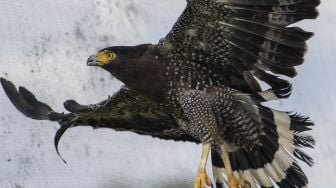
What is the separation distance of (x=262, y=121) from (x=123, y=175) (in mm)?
2665

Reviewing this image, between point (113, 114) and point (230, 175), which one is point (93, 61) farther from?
point (230, 175)

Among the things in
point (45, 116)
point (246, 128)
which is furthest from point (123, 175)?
point (246, 128)

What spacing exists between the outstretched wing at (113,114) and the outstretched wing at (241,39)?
0.63m

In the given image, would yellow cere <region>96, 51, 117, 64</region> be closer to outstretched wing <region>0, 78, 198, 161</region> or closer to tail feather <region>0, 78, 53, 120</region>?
outstretched wing <region>0, 78, 198, 161</region>

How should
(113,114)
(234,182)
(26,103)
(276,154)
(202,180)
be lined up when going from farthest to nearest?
(26,103)
(113,114)
(276,154)
(234,182)
(202,180)

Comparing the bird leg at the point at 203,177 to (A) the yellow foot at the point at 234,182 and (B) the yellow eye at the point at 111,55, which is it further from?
(B) the yellow eye at the point at 111,55

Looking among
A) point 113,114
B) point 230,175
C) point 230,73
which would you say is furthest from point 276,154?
point 113,114

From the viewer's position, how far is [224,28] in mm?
6477

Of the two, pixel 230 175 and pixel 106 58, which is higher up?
pixel 106 58

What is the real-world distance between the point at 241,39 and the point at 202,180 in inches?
39.7

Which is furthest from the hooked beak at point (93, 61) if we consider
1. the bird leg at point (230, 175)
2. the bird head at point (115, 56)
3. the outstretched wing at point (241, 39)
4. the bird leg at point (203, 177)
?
the bird leg at point (230, 175)

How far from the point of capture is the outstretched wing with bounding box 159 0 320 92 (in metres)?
6.34

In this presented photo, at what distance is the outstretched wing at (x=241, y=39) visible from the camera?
6.34 meters

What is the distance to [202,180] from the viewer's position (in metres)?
6.50
